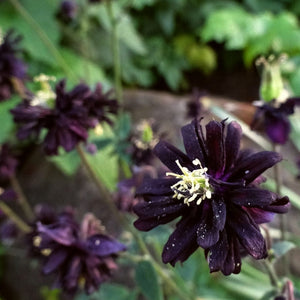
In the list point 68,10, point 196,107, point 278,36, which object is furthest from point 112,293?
point 278,36

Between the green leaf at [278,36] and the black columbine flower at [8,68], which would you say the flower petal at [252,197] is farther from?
the green leaf at [278,36]

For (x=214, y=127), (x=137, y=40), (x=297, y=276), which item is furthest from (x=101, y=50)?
(x=214, y=127)

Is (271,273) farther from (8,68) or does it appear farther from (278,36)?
(278,36)

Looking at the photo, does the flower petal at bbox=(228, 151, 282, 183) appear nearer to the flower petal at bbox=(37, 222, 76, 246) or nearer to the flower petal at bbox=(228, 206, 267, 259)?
the flower petal at bbox=(228, 206, 267, 259)

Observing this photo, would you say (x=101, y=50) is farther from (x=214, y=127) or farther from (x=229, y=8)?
(x=214, y=127)

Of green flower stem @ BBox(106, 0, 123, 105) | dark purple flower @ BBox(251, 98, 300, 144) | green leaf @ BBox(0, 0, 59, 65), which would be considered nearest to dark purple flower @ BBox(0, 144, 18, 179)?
green flower stem @ BBox(106, 0, 123, 105)

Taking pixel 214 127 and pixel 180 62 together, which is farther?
pixel 180 62

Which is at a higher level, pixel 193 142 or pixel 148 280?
pixel 193 142
